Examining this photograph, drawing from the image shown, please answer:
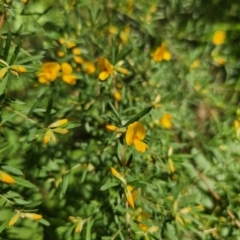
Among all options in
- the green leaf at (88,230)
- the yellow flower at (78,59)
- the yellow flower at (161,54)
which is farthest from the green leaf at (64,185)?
the yellow flower at (161,54)

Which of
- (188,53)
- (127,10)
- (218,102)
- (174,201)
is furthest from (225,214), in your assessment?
(127,10)

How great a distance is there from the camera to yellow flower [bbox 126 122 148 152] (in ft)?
4.18

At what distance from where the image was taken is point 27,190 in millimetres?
2143

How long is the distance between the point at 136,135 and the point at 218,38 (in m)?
1.34

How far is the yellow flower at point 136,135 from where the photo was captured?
127cm

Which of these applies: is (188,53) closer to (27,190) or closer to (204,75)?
(204,75)

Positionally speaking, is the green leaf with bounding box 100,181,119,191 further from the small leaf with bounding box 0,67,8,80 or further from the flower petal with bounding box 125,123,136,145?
the small leaf with bounding box 0,67,8,80

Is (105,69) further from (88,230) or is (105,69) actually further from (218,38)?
(218,38)

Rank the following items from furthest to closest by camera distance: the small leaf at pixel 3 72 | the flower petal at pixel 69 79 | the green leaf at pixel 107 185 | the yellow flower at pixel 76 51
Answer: the yellow flower at pixel 76 51
the flower petal at pixel 69 79
the green leaf at pixel 107 185
the small leaf at pixel 3 72

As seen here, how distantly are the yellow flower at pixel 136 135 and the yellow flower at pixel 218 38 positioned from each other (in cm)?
132

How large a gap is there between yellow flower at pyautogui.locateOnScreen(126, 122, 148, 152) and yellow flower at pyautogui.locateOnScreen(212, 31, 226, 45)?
1.32 metres

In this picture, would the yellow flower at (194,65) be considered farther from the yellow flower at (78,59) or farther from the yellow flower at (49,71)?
the yellow flower at (49,71)

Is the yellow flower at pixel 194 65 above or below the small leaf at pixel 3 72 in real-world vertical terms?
below

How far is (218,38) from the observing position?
2.43 meters
